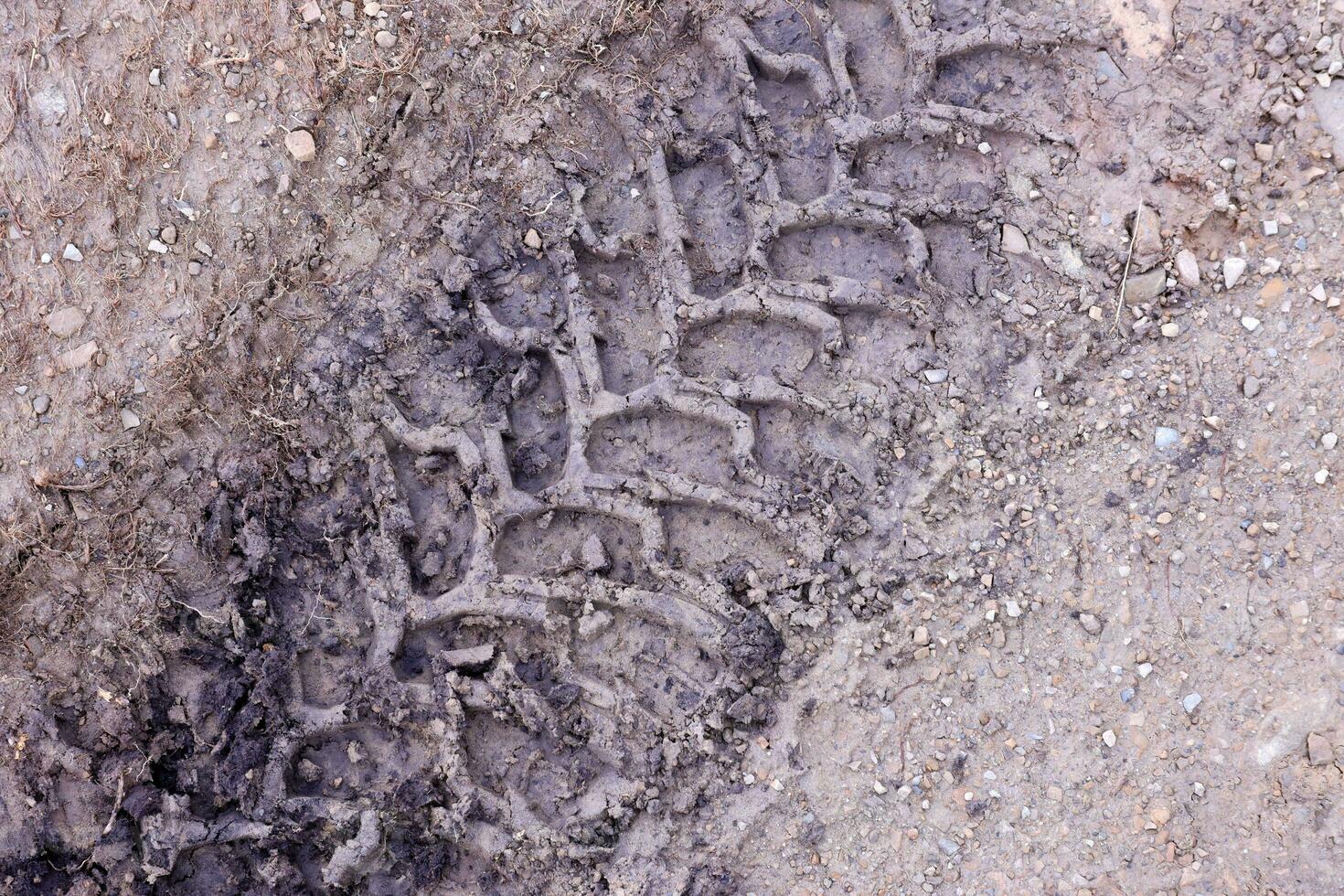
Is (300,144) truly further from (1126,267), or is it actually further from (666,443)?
(1126,267)

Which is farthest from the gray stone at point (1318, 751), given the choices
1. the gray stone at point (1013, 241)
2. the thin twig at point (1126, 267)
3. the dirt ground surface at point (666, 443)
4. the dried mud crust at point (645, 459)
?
the gray stone at point (1013, 241)

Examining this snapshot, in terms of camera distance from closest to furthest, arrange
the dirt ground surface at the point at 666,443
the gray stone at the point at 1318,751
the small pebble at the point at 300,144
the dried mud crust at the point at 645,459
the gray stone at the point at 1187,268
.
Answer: the gray stone at the point at 1318,751, the dirt ground surface at the point at 666,443, the dried mud crust at the point at 645,459, the gray stone at the point at 1187,268, the small pebble at the point at 300,144

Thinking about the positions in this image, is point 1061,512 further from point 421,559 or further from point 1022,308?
point 421,559

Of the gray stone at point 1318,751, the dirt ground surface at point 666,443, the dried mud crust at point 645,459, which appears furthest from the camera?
the dried mud crust at point 645,459

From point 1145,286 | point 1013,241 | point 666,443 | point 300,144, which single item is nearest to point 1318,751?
point 1145,286

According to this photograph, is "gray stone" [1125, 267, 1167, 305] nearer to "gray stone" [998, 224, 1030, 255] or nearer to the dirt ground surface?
the dirt ground surface

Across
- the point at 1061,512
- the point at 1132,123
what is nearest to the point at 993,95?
the point at 1132,123

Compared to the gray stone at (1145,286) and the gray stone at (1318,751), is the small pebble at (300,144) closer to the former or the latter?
the gray stone at (1145,286)
